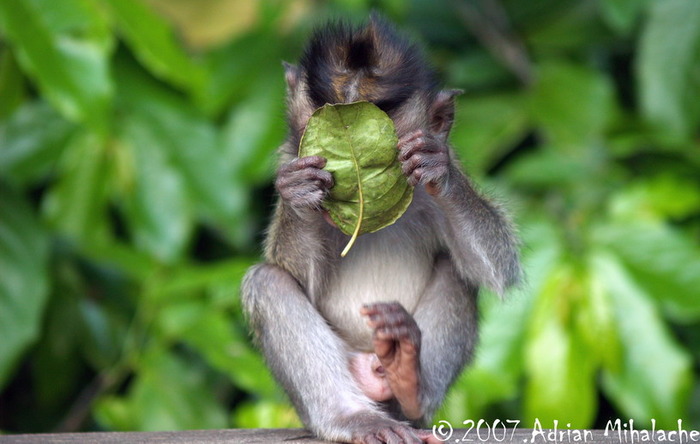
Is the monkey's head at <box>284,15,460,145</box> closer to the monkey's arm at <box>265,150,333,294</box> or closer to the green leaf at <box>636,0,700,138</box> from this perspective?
the monkey's arm at <box>265,150,333,294</box>

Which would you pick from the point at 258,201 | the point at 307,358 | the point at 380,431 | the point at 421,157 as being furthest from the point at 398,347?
the point at 258,201

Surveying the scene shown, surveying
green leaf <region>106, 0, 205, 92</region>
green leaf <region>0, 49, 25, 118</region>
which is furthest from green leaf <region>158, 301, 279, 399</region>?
green leaf <region>0, 49, 25, 118</region>

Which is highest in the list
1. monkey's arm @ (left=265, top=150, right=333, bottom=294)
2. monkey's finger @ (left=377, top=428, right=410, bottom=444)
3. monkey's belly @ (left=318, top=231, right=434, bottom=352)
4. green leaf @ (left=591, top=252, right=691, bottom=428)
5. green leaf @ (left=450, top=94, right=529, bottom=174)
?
monkey's arm @ (left=265, top=150, right=333, bottom=294)

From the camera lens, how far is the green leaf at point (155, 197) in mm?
6023

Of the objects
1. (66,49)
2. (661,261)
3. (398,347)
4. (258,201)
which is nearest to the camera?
(398,347)

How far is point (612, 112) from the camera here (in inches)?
274

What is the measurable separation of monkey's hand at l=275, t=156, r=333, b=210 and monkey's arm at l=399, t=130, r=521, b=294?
0.39 m

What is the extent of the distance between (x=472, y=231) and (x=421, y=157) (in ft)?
2.14

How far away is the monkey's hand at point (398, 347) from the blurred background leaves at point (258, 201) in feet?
3.16

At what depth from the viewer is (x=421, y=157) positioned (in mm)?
3361

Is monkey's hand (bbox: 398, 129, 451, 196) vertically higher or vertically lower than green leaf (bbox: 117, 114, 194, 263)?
higher

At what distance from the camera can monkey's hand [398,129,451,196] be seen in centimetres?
336

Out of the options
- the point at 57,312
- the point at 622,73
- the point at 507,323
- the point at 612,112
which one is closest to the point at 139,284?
the point at 57,312

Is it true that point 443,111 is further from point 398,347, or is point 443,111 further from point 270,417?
point 270,417
